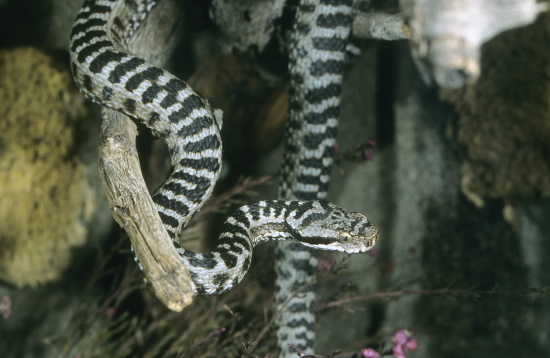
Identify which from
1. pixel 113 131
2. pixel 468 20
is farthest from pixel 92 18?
pixel 468 20

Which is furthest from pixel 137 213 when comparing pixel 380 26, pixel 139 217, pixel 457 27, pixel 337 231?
pixel 380 26

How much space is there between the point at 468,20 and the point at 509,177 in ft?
7.39

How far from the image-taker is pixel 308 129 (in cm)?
340

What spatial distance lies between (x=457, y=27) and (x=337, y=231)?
45.3 inches

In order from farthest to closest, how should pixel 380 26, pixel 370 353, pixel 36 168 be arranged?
pixel 36 168
pixel 380 26
pixel 370 353

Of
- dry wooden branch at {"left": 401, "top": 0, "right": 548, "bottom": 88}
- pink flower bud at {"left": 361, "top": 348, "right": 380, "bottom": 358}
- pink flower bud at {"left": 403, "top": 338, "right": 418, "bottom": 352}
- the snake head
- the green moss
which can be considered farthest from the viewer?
the green moss

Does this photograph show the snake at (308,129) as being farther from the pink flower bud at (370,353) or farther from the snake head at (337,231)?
the pink flower bud at (370,353)

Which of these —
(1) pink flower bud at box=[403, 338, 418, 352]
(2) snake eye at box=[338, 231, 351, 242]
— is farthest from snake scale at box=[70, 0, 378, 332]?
(1) pink flower bud at box=[403, 338, 418, 352]

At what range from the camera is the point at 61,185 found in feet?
11.3

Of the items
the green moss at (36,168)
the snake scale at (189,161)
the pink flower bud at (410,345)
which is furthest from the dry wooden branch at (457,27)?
the green moss at (36,168)

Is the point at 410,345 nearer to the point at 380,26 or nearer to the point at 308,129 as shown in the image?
the point at 308,129

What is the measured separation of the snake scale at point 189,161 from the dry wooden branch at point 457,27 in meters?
0.90

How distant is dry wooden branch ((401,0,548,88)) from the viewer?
2250mm

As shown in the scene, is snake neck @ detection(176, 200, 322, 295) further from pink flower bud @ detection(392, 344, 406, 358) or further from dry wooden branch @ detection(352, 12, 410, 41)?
dry wooden branch @ detection(352, 12, 410, 41)
